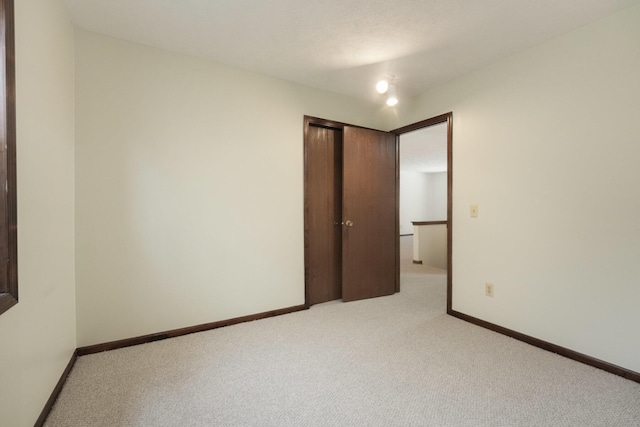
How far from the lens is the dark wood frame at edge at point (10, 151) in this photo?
1067 mm

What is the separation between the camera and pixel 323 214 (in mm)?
3129

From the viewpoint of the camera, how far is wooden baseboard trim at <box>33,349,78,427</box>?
1.34m

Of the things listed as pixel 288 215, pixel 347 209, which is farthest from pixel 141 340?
pixel 347 209

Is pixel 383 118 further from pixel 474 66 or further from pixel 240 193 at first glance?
pixel 240 193

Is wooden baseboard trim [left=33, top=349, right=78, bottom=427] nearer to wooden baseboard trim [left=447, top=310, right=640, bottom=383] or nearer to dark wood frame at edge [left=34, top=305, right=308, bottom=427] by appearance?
dark wood frame at edge [left=34, top=305, right=308, bottom=427]

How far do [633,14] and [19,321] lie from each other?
141 inches


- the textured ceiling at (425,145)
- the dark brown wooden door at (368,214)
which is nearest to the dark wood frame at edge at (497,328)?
the dark brown wooden door at (368,214)

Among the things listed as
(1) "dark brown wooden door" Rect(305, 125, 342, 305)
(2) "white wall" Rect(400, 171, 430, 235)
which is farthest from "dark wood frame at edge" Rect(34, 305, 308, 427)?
(2) "white wall" Rect(400, 171, 430, 235)

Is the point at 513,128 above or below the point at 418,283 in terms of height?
above

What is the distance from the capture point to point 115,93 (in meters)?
2.07

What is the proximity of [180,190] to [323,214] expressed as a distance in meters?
1.46

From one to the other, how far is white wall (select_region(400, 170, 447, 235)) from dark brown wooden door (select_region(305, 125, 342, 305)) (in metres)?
6.95

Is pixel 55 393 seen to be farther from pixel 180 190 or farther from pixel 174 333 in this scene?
pixel 180 190

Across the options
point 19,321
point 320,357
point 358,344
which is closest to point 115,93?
point 19,321
